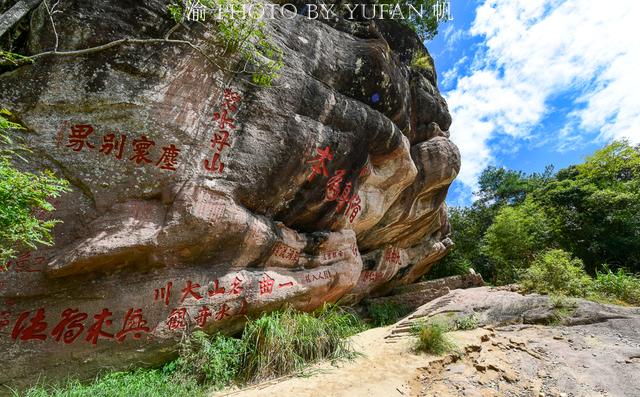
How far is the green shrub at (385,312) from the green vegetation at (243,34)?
720cm

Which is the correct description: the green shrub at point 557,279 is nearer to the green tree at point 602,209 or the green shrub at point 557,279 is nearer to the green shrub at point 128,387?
the green tree at point 602,209

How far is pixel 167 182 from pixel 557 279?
9608 mm

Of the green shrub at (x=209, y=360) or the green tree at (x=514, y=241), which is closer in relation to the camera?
the green shrub at (x=209, y=360)

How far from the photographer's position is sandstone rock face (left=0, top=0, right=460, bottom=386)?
4.37 meters

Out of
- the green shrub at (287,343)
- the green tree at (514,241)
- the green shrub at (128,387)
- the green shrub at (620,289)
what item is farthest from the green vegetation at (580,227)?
the green shrub at (128,387)

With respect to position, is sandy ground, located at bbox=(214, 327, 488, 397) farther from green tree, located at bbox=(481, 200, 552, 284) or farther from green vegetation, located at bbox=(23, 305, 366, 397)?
green tree, located at bbox=(481, 200, 552, 284)

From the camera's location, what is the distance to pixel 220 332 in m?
5.34

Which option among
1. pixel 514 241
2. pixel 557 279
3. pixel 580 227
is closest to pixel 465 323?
pixel 557 279

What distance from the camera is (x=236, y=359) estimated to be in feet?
16.3

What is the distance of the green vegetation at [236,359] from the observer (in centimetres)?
406

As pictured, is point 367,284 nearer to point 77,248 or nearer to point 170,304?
point 170,304

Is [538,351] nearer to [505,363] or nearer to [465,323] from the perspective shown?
[505,363]

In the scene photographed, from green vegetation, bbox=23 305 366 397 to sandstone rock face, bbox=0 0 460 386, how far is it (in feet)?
0.84

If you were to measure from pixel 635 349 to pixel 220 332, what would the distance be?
23.2 feet
